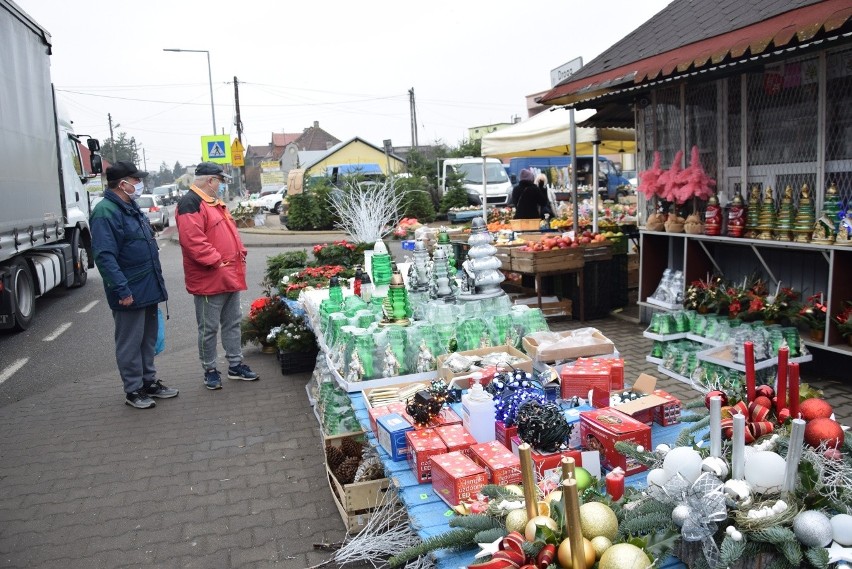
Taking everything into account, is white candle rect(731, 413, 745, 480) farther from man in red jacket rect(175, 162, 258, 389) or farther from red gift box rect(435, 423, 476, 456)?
man in red jacket rect(175, 162, 258, 389)

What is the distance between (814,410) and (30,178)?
964 centimetres

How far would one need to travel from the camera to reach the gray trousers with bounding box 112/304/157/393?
5387mm

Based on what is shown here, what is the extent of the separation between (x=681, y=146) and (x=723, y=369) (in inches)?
96.4

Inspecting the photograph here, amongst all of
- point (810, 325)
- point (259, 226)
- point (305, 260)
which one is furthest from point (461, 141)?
point (810, 325)

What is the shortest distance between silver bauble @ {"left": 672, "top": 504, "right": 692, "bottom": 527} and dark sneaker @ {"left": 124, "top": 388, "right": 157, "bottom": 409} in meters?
4.84

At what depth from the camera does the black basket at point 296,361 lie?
633cm

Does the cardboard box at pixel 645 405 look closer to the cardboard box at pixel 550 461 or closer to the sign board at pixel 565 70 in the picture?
the cardboard box at pixel 550 461

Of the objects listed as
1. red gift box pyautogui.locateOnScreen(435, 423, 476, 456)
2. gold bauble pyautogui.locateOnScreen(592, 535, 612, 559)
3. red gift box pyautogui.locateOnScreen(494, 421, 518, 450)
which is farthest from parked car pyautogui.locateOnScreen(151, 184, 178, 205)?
gold bauble pyautogui.locateOnScreen(592, 535, 612, 559)

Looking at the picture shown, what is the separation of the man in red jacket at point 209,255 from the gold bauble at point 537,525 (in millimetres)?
4242

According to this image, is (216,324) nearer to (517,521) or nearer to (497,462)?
(497,462)

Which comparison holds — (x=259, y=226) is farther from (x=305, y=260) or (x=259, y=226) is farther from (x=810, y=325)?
(x=810, y=325)

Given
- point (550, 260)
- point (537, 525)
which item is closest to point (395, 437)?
point (537, 525)

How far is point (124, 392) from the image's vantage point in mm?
6078

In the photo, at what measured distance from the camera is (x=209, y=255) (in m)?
5.48
